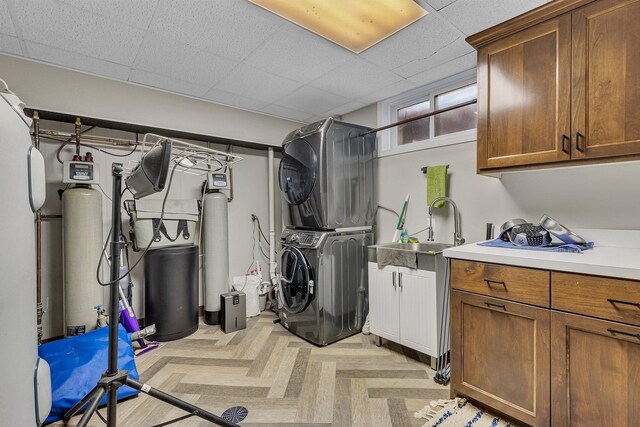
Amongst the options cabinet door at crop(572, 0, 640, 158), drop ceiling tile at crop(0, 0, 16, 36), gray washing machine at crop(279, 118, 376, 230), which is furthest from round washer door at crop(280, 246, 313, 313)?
drop ceiling tile at crop(0, 0, 16, 36)

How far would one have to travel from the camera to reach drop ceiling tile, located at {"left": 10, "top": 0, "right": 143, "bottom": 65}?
5.49ft

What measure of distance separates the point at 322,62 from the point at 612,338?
7.68 feet

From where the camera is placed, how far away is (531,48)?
161 cm

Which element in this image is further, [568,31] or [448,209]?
[448,209]

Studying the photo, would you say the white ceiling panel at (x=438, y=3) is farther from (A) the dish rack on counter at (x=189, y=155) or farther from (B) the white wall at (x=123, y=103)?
(B) the white wall at (x=123, y=103)

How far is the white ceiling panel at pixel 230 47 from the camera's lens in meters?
1.68

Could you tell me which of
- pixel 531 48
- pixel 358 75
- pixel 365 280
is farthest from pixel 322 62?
pixel 365 280

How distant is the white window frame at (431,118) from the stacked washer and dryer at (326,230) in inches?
8.7

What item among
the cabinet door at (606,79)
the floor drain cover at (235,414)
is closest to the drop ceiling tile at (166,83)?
the floor drain cover at (235,414)

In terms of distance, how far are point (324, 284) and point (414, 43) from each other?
197cm

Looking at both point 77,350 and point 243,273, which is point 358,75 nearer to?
point 243,273

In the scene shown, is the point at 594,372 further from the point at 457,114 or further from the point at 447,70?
the point at 447,70

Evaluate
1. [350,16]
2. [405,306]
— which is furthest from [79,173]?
[405,306]

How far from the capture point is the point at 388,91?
2.85 metres
